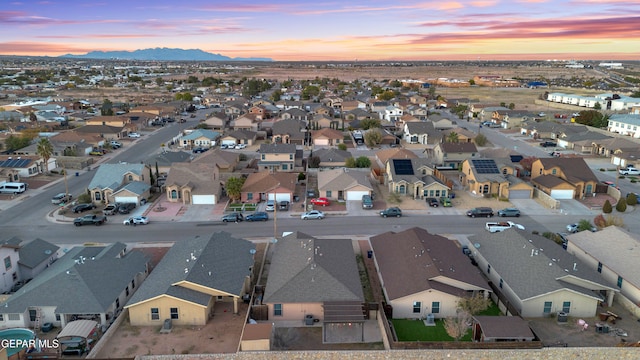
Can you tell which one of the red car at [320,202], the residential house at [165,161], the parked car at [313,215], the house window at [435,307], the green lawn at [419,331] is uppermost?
the residential house at [165,161]

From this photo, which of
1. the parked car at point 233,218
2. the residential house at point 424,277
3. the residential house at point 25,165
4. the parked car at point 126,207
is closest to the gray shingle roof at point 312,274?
the residential house at point 424,277

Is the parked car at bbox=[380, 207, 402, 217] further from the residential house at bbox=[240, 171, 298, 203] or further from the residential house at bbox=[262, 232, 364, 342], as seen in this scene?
the residential house at bbox=[262, 232, 364, 342]

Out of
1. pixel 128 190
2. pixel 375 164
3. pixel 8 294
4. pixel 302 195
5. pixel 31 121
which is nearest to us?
pixel 8 294

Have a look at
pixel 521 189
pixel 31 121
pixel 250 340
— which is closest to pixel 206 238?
pixel 250 340

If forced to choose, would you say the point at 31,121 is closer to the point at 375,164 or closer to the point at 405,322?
the point at 375,164

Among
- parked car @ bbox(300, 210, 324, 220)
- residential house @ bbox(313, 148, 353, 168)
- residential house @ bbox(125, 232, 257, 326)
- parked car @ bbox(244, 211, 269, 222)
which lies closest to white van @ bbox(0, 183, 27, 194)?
parked car @ bbox(244, 211, 269, 222)

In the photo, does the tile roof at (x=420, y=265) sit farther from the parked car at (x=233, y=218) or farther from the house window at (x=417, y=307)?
the parked car at (x=233, y=218)

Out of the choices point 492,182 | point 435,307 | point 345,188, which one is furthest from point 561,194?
point 435,307
